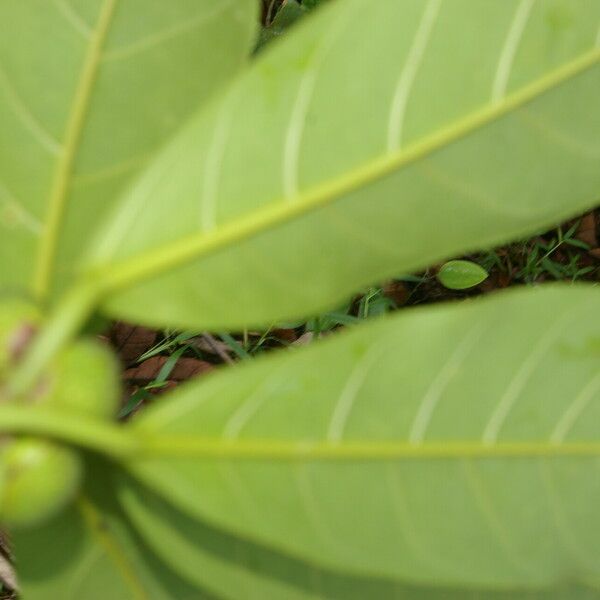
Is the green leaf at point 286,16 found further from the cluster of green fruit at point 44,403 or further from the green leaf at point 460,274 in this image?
the cluster of green fruit at point 44,403

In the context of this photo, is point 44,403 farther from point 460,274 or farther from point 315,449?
point 460,274

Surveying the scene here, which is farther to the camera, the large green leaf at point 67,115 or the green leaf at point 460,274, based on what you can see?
the green leaf at point 460,274

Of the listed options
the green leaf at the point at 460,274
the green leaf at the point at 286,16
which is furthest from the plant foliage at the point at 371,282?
the green leaf at the point at 286,16

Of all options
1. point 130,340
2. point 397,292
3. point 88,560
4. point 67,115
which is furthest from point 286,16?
point 88,560

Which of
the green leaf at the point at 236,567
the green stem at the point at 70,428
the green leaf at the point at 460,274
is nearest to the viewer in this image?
the green stem at the point at 70,428

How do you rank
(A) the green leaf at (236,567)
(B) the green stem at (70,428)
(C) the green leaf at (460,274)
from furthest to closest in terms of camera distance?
(C) the green leaf at (460,274), (A) the green leaf at (236,567), (B) the green stem at (70,428)

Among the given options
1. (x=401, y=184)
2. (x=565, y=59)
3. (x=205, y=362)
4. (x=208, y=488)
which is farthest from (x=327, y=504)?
(x=205, y=362)

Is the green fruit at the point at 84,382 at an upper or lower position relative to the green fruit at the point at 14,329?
lower

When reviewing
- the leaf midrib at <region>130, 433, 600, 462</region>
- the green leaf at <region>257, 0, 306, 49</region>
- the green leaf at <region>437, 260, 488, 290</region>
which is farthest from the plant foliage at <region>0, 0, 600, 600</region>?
the green leaf at <region>257, 0, 306, 49</region>
